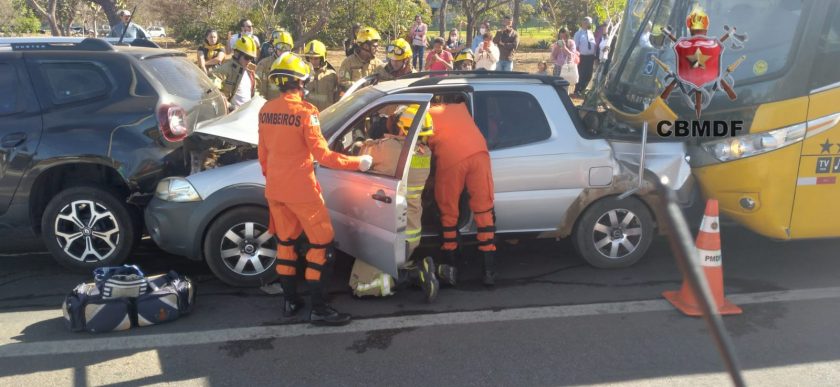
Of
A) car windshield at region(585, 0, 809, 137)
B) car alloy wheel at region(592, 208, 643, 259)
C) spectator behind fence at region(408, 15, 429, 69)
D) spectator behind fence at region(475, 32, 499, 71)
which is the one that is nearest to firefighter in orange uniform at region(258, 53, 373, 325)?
car alloy wheel at region(592, 208, 643, 259)

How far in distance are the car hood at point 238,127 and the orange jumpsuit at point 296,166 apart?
25.8 inches

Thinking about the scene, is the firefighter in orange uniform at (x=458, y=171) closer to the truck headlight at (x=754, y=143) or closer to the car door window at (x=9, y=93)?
the truck headlight at (x=754, y=143)

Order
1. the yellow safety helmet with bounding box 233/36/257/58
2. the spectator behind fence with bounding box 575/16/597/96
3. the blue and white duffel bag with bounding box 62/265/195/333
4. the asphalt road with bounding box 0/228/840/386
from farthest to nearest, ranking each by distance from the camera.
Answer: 1. the spectator behind fence with bounding box 575/16/597/96
2. the yellow safety helmet with bounding box 233/36/257/58
3. the blue and white duffel bag with bounding box 62/265/195/333
4. the asphalt road with bounding box 0/228/840/386

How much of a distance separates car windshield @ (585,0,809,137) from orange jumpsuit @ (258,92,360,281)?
8.63 feet

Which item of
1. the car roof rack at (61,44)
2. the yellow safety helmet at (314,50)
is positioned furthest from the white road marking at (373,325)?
the yellow safety helmet at (314,50)

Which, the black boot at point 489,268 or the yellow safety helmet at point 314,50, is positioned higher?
the yellow safety helmet at point 314,50

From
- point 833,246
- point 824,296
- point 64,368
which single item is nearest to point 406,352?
point 64,368

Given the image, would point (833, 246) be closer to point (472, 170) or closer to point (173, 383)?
point (472, 170)

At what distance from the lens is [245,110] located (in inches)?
239

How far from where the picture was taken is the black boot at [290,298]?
4.85 metres

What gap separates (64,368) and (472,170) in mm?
3041

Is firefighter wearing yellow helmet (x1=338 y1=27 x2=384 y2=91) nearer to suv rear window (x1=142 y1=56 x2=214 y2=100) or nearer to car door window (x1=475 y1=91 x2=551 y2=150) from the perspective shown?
suv rear window (x1=142 y1=56 x2=214 y2=100)

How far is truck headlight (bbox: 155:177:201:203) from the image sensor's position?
5.23m

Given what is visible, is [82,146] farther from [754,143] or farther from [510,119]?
[754,143]
